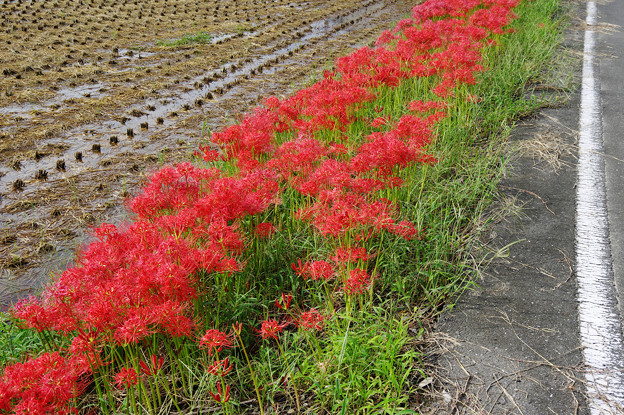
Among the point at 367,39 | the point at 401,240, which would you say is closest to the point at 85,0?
the point at 367,39

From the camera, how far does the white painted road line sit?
1.82 metres

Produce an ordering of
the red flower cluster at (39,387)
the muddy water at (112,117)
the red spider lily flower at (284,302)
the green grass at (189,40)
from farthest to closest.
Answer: the green grass at (189,40) → the muddy water at (112,117) → the red spider lily flower at (284,302) → the red flower cluster at (39,387)

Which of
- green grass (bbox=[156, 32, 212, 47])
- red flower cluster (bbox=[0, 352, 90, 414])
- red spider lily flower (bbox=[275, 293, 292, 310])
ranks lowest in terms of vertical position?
red spider lily flower (bbox=[275, 293, 292, 310])

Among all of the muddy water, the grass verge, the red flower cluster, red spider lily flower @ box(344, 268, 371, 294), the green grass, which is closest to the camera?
the red flower cluster

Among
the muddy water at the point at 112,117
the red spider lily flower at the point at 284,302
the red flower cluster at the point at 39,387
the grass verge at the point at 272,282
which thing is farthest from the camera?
the muddy water at the point at 112,117

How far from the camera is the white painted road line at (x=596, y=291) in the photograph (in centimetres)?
182

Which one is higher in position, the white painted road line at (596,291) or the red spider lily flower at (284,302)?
the red spider lily flower at (284,302)

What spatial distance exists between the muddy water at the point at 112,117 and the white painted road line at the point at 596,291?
3.15m

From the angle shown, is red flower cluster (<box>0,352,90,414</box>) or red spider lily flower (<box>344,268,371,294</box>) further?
red spider lily flower (<box>344,268,371,294</box>)

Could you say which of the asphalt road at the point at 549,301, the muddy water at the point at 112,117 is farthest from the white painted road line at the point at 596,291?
the muddy water at the point at 112,117

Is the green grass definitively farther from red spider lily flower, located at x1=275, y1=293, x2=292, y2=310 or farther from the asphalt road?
red spider lily flower, located at x1=275, y1=293, x2=292, y2=310

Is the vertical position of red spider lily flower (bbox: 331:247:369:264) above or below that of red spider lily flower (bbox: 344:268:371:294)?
above

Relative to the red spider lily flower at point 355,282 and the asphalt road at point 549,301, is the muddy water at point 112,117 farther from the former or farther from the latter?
the asphalt road at point 549,301

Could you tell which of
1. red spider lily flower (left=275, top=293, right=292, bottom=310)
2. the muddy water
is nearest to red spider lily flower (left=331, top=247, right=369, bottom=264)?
red spider lily flower (left=275, top=293, right=292, bottom=310)
